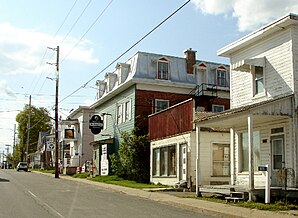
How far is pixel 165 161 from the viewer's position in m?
30.3

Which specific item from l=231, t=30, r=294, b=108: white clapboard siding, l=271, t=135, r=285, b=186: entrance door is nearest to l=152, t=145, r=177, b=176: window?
l=231, t=30, r=294, b=108: white clapboard siding

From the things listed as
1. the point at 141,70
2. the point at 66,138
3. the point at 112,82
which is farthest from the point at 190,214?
the point at 66,138

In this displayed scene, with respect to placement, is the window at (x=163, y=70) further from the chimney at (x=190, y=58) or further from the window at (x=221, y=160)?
the window at (x=221, y=160)

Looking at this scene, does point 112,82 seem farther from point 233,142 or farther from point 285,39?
point 285,39

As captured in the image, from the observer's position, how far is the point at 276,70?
20094mm

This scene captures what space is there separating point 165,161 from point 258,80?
1081 centimetres

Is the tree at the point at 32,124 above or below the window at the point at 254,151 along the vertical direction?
above

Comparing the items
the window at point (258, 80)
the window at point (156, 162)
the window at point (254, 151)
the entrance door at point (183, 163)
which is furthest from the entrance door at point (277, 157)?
the window at point (156, 162)

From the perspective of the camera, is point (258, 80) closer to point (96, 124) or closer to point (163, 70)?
point (163, 70)

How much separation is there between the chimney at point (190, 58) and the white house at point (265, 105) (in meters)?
16.3

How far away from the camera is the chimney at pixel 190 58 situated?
131 feet

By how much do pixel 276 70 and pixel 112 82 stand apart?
23589 mm

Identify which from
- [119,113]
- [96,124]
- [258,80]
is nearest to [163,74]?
[119,113]

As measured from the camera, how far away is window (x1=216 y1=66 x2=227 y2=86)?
40.2 metres
